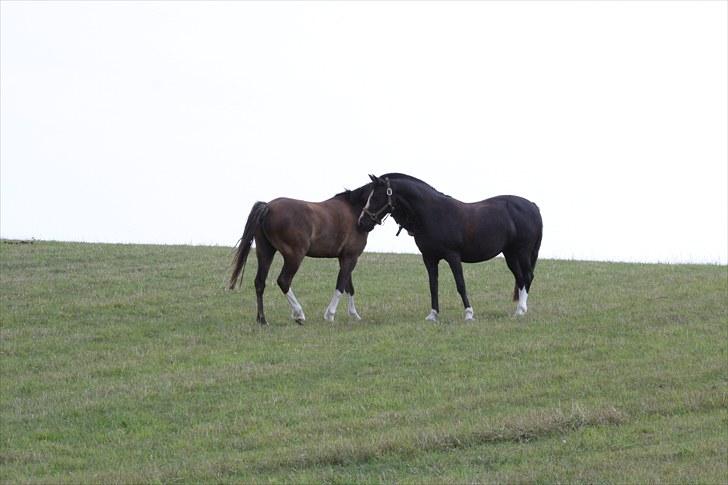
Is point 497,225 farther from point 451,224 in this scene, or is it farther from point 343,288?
point 343,288

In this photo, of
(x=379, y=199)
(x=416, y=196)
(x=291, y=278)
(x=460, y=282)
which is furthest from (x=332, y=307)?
(x=416, y=196)

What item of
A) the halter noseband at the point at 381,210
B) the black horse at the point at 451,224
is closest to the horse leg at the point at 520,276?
the black horse at the point at 451,224

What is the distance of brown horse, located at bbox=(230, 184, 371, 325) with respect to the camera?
1844cm

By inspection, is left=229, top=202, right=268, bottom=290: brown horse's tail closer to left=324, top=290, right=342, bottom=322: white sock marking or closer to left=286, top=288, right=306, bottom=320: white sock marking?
left=286, top=288, right=306, bottom=320: white sock marking

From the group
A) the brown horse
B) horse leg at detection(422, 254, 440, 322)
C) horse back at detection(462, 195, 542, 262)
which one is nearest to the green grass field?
horse leg at detection(422, 254, 440, 322)

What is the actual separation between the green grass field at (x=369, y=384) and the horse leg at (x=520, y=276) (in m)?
0.30

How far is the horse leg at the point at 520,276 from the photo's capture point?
62.2ft

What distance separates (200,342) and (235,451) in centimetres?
593

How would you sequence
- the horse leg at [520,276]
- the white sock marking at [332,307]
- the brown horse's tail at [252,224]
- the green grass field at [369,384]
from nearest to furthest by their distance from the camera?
1. the green grass field at [369,384]
2. the brown horse's tail at [252,224]
3. the white sock marking at [332,307]
4. the horse leg at [520,276]

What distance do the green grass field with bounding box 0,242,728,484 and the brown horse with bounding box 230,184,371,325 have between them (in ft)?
2.20

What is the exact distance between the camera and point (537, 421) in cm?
1184

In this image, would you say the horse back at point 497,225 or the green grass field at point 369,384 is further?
the horse back at point 497,225

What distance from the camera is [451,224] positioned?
18.6m

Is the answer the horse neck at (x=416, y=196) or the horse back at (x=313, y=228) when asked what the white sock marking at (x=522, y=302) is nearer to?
the horse neck at (x=416, y=196)
